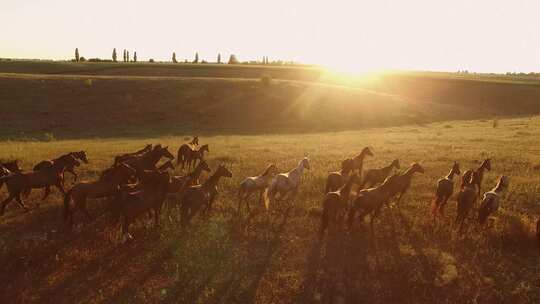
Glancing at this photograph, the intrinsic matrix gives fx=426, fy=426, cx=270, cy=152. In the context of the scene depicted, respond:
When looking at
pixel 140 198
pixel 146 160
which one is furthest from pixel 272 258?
pixel 146 160

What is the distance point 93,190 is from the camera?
13297 mm

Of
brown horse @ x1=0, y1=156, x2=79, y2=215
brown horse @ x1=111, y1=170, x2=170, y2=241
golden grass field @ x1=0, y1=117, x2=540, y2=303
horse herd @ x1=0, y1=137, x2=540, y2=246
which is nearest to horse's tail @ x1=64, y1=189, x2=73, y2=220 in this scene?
horse herd @ x1=0, y1=137, x2=540, y2=246

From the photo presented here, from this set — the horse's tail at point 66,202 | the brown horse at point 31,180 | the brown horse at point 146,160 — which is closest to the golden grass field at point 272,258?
the horse's tail at point 66,202

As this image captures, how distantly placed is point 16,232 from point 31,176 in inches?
97.2

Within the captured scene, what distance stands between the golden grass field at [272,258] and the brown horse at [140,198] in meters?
0.59

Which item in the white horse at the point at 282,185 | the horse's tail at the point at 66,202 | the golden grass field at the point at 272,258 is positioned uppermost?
the white horse at the point at 282,185

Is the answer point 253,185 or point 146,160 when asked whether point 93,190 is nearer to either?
point 146,160

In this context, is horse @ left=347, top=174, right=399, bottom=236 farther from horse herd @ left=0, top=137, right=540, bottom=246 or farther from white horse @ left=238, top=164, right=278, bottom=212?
white horse @ left=238, top=164, right=278, bottom=212

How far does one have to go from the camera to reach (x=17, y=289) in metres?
9.67

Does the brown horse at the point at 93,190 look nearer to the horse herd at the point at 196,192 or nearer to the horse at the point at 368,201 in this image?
the horse herd at the point at 196,192

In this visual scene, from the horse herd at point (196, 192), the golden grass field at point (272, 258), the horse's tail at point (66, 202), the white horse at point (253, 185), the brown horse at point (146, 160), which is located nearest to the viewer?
the golden grass field at point (272, 258)

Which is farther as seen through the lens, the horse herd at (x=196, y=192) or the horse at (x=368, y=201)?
the horse at (x=368, y=201)

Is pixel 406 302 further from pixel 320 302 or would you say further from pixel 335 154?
pixel 335 154

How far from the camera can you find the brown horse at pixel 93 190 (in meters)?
13.1
